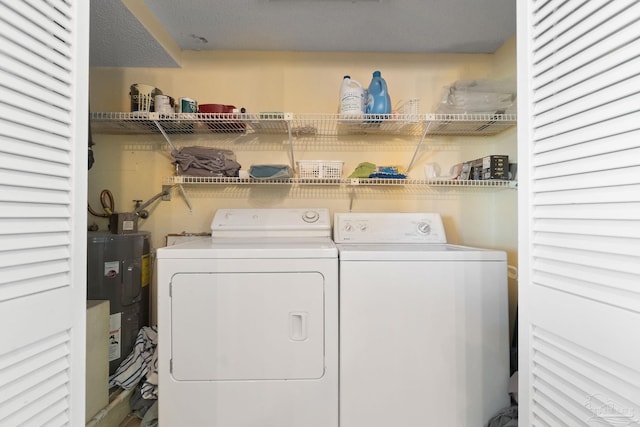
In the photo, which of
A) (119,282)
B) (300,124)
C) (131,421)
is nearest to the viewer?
(131,421)

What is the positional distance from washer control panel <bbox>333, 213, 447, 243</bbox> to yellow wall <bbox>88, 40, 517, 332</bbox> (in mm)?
299

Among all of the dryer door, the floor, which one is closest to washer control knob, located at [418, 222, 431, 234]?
the dryer door

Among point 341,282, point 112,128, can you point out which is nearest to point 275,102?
point 112,128

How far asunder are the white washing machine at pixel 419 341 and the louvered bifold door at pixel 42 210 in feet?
3.10

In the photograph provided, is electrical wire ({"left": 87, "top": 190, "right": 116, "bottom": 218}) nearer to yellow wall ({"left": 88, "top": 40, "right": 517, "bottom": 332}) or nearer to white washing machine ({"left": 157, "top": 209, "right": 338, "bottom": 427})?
yellow wall ({"left": 88, "top": 40, "right": 517, "bottom": 332})

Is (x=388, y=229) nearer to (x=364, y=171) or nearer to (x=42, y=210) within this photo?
(x=364, y=171)

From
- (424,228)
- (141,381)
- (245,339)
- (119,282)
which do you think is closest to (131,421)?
(141,381)

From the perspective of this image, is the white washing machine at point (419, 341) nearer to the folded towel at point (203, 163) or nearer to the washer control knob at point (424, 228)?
the washer control knob at point (424, 228)

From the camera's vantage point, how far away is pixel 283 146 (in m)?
2.21

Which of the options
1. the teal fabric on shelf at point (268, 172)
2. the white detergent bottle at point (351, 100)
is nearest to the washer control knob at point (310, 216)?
the teal fabric on shelf at point (268, 172)

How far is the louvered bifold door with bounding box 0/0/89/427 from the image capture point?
684 mm

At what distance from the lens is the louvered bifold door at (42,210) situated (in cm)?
68

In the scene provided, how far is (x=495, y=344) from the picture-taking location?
1.42m

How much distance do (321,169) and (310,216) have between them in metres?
0.30
